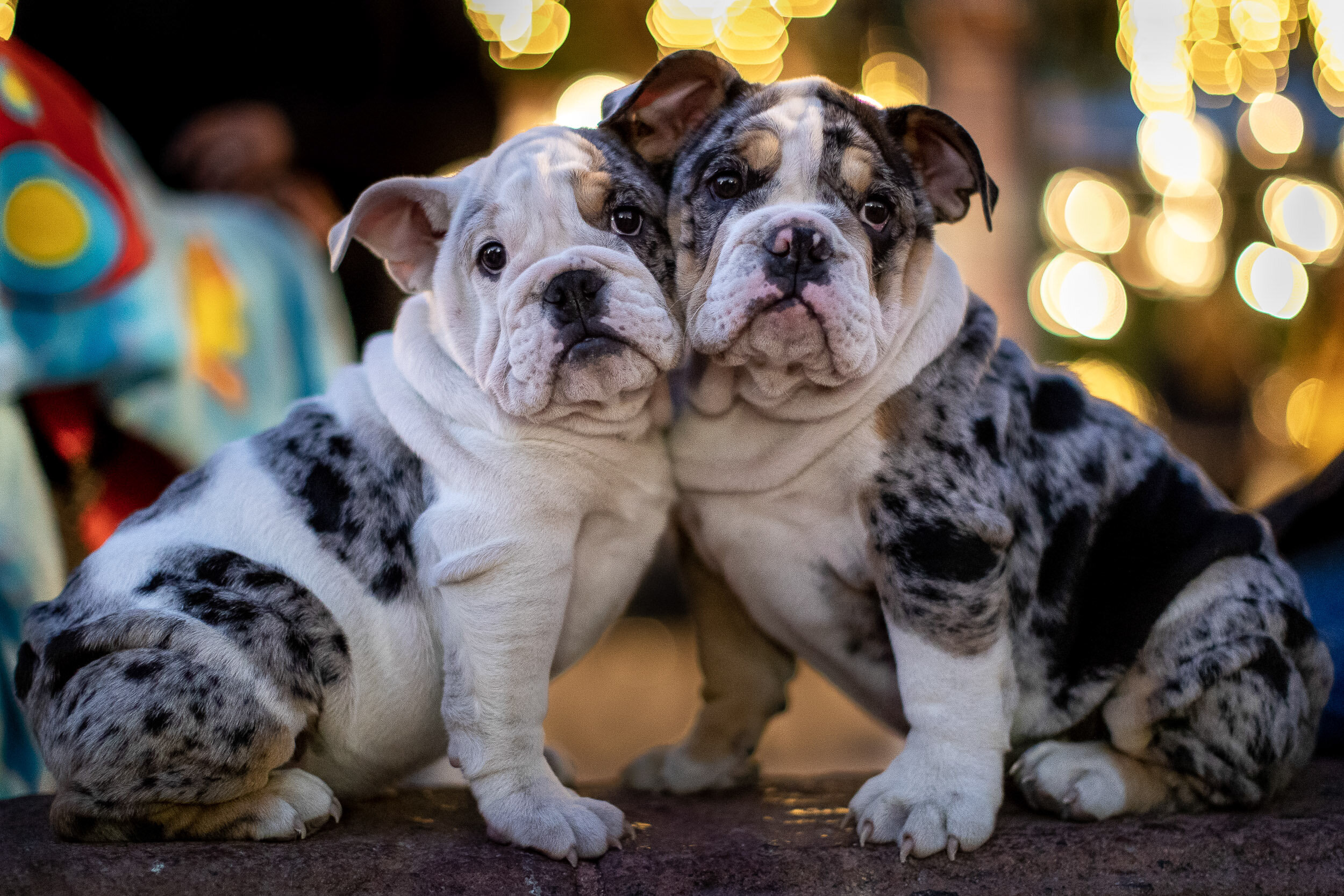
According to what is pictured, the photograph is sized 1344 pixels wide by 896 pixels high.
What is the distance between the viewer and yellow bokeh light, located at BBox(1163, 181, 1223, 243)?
776cm

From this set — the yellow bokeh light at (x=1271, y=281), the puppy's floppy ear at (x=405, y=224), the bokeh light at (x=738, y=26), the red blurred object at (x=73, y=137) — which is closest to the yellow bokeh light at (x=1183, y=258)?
the yellow bokeh light at (x=1271, y=281)

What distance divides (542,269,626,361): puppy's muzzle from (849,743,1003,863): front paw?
117 centimetres

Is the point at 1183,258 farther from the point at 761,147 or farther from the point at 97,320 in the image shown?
the point at 97,320

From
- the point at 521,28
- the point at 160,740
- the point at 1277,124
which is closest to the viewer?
the point at 160,740

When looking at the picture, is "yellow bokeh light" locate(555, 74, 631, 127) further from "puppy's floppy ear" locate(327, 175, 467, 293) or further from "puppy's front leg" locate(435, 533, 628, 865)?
"puppy's front leg" locate(435, 533, 628, 865)

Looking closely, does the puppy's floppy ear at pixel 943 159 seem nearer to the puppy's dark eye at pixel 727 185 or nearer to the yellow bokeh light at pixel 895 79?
the puppy's dark eye at pixel 727 185

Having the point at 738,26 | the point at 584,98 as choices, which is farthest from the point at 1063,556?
the point at 738,26

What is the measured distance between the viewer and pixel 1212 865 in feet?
7.86

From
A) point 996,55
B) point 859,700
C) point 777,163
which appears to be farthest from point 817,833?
point 996,55

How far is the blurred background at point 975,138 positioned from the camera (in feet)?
16.4

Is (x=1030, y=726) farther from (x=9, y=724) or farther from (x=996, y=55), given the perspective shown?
(x=996, y=55)

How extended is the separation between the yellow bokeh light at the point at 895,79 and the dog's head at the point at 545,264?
17.2 ft

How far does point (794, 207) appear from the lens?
248cm

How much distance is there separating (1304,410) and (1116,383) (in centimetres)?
118
